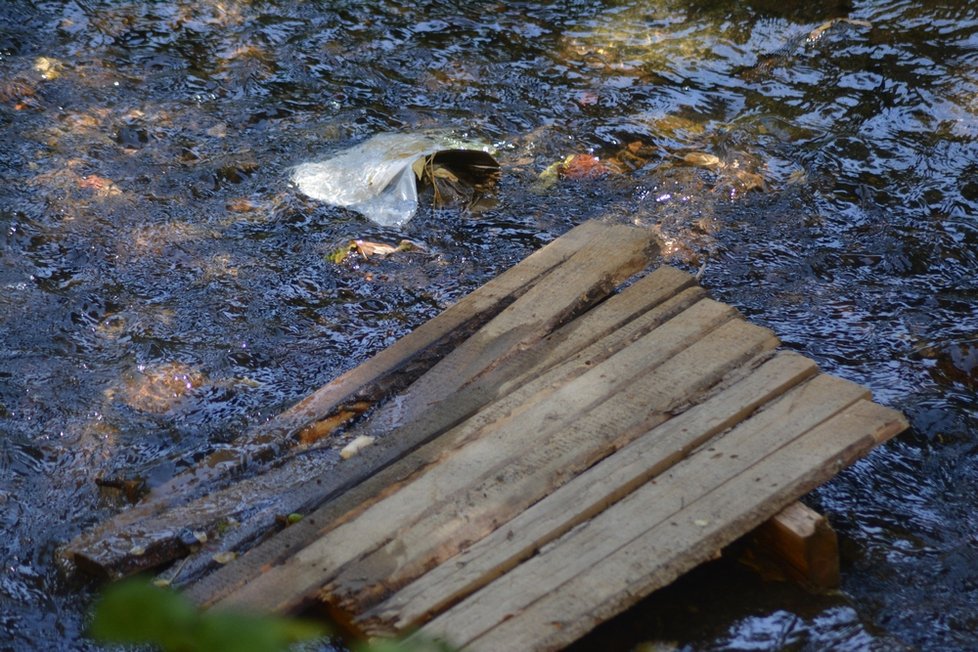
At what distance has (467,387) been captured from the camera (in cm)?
326

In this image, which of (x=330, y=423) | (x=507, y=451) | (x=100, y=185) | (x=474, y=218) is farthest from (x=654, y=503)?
(x=100, y=185)

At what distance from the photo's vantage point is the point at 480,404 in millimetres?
3160

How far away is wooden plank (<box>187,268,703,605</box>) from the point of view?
2688 millimetres

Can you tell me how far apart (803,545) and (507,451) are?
0.87 metres

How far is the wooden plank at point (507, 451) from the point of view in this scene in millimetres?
2574

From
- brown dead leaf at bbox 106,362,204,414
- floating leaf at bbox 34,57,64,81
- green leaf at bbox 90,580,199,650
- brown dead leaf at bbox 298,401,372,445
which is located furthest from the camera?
floating leaf at bbox 34,57,64,81

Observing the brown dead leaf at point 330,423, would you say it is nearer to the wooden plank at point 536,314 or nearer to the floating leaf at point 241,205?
the wooden plank at point 536,314

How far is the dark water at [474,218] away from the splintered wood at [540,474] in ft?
0.87

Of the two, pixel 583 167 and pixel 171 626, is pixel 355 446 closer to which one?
pixel 171 626

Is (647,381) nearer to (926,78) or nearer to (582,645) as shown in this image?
(582,645)

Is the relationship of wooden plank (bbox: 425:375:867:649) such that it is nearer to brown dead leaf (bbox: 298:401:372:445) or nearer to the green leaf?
brown dead leaf (bbox: 298:401:372:445)

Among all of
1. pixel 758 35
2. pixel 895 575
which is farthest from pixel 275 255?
pixel 758 35

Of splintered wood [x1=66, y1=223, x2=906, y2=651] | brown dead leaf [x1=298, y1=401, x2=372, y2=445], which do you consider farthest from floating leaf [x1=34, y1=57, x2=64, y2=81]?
brown dead leaf [x1=298, y1=401, x2=372, y2=445]

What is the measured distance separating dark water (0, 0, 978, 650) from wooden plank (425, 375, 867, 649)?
26 cm
